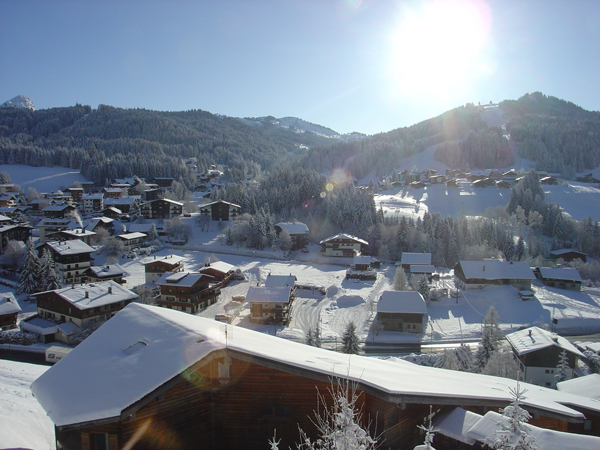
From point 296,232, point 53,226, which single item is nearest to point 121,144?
point 53,226

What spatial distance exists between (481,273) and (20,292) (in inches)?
1860

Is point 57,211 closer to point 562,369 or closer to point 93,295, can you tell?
point 93,295

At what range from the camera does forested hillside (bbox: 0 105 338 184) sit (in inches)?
4331

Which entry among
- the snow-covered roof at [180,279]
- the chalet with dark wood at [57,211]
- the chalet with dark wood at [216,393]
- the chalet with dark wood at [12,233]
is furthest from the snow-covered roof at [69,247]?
the chalet with dark wood at [216,393]

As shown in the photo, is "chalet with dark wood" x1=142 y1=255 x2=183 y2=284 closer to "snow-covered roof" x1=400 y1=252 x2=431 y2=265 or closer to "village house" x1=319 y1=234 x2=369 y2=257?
"village house" x1=319 y1=234 x2=369 y2=257

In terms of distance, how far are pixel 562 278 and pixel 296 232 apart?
3413 cm

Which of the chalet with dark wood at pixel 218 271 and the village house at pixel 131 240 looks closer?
the chalet with dark wood at pixel 218 271

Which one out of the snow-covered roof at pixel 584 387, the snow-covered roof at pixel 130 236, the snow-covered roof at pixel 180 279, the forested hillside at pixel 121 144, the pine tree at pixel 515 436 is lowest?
the snow-covered roof at pixel 180 279

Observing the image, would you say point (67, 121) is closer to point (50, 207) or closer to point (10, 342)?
point (50, 207)

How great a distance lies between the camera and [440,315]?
32625 millimetres

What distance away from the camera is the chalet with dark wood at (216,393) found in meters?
5.55

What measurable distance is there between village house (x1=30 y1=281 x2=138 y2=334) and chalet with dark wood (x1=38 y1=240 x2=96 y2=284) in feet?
31.5

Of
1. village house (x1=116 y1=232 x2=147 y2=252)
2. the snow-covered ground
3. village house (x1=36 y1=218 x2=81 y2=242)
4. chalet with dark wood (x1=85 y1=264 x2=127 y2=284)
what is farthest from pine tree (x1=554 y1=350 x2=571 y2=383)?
village house (x1=36 y1=218 x2=81 y2=242)

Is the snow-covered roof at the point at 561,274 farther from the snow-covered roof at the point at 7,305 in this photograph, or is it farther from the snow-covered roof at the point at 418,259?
the snow-covered roof at the point at 7,305
